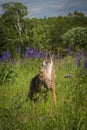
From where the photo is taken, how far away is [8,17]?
1663 inches

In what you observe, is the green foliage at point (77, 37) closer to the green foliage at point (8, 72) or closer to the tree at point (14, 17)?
the tree at point (14, 17)

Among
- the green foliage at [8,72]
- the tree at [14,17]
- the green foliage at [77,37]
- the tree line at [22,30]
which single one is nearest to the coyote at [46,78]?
the green foliage at [8,72]

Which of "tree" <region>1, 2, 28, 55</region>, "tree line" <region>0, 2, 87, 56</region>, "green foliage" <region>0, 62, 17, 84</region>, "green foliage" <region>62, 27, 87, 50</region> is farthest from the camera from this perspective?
"tree" <region>1, 2, 28, 55</region>

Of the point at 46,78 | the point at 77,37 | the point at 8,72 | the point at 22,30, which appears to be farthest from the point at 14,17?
the point at 46,78

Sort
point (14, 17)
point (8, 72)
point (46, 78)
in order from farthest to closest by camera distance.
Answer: point (14, 17) < point (8, 72) < point (46, 78)

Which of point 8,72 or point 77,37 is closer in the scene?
point 8,72

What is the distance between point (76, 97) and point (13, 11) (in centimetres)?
3830

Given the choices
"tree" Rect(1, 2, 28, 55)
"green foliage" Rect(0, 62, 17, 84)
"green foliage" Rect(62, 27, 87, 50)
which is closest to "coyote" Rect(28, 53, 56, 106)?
"green foliage" Rect(0, 62, 17, 84)

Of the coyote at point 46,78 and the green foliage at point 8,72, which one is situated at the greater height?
the coyote at point 46,78

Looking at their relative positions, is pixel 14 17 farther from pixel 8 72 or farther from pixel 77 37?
pixel 8 72

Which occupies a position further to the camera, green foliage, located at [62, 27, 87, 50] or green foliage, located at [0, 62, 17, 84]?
green foliage, located at [62, 27, 87, 50]

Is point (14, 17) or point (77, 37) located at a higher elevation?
point (14, 17)

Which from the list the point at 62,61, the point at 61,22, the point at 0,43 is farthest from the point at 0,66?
the point at 61,22

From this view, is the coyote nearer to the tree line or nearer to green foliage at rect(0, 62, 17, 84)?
green foliage at rect(0, 62, 17, 84)
